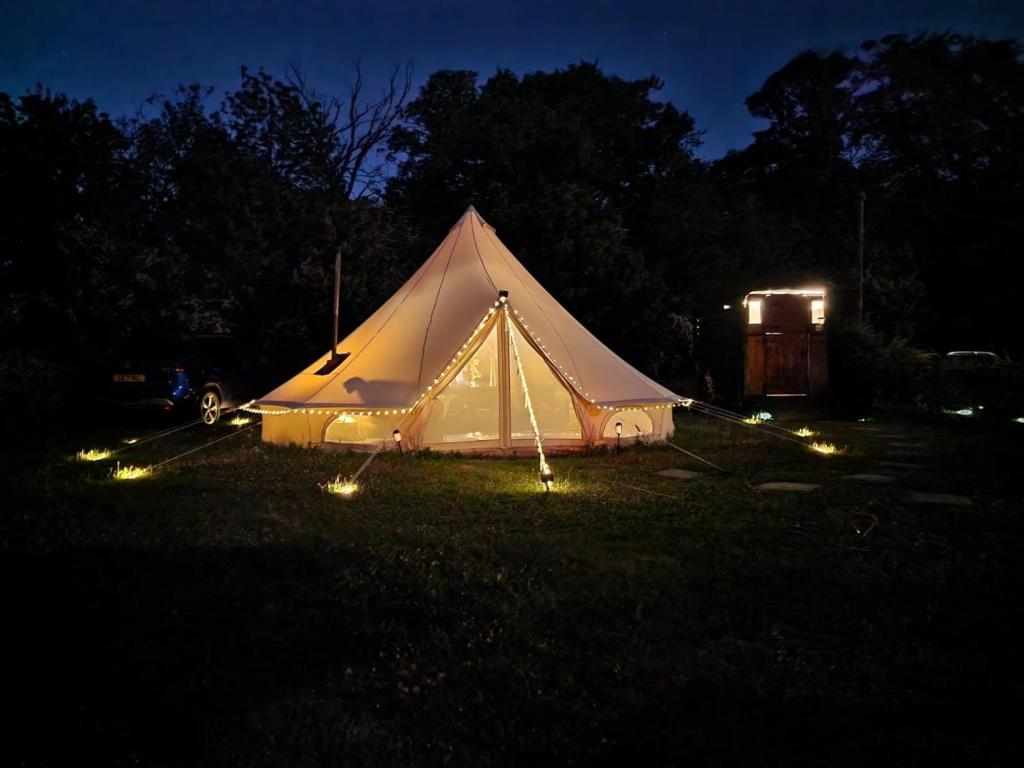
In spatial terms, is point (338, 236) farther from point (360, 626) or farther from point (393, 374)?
point (360, 626)

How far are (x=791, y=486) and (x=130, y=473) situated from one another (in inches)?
234

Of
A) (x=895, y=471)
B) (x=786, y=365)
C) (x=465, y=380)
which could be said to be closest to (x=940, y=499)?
(x=895, y=471)

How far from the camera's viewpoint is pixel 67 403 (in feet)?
44.9

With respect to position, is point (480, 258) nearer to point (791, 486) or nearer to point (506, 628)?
point (791, 486)

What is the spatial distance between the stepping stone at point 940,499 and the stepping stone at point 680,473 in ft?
6.11

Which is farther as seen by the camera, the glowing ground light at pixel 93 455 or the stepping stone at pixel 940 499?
the glowing ground light at pixel 93 455

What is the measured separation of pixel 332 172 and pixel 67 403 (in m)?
13.0

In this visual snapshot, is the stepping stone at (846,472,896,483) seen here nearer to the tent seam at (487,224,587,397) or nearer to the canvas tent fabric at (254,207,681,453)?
the canvas tent fabric at (254,207,681,453)

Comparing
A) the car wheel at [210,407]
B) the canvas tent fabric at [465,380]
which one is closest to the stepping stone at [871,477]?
the canvas tent fabric at [465,380]

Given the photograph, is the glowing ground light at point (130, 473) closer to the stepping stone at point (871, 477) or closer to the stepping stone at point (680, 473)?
the stepping stone at point (680, 473)

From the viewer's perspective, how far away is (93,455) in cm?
850

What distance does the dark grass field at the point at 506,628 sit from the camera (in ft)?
8.68

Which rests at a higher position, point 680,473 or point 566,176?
point 566,176

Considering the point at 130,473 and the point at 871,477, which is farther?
the point at 871,477
